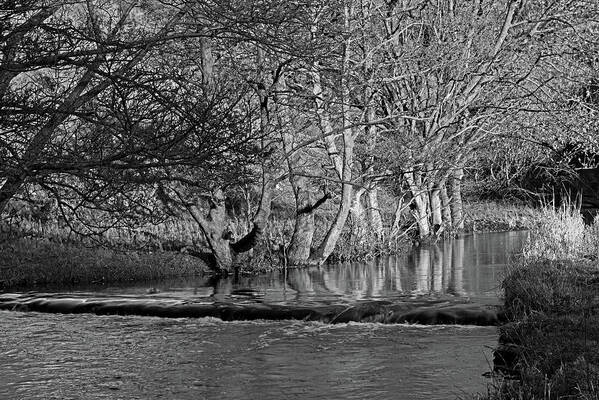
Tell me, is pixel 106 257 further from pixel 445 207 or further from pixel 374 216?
pixel 445 207

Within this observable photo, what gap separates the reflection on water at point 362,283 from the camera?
14633 millimetres

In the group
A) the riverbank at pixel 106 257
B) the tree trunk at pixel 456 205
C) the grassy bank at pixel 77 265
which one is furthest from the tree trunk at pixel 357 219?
the tree trunk at pixel 456 205

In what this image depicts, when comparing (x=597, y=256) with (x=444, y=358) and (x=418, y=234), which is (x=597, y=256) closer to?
(x=444, y=358)

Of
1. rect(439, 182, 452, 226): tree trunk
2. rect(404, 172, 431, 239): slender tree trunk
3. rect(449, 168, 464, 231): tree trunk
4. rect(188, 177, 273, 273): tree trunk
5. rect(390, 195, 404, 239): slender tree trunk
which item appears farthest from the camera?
rect(449, 168, 464, 231): tree trunk

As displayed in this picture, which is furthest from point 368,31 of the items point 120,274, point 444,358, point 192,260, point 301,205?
point 444,358

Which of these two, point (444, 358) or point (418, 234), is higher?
point (418, 234)

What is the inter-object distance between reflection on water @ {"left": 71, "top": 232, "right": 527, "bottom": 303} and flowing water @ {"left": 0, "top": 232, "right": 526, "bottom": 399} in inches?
2.7

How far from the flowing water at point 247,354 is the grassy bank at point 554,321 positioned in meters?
0.52

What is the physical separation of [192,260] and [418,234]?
9802 millimetres

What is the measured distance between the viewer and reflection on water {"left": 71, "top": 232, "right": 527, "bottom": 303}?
14633 millimetres

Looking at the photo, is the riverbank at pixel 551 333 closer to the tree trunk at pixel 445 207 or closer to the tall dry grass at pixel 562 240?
the tall dry grass at pixel 562 240

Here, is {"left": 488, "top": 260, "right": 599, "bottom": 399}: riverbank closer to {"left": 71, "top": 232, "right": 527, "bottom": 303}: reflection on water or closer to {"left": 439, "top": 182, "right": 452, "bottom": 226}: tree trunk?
{"left": 71, "top": 232, "right": 527, "bottom": 303}: reflection on water

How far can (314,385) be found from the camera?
8.68 metres

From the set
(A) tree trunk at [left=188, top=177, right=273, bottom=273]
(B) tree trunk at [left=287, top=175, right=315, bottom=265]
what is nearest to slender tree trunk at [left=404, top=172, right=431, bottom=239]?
(B) tree trunk at [left=287, top=175, right=315, bottom=265]
